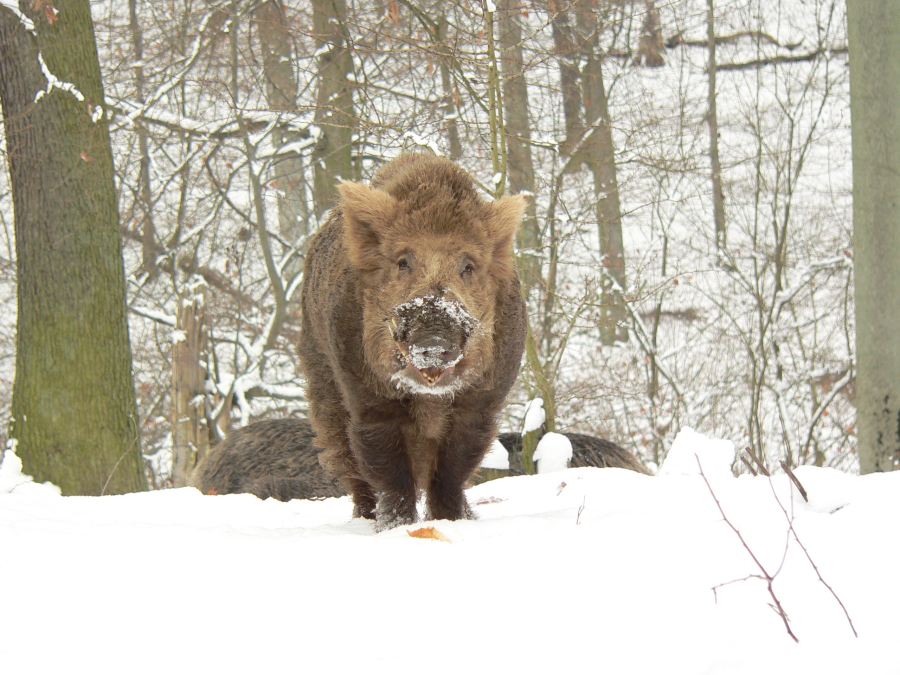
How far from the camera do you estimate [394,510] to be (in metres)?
4.66

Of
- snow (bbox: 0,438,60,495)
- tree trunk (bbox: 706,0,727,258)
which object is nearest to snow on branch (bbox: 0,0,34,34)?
Result: snow (bbox: 0,438,60,495)

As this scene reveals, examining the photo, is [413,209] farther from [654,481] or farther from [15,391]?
[15,391]

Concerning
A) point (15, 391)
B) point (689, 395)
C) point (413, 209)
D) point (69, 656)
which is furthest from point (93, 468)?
point (689, 395)

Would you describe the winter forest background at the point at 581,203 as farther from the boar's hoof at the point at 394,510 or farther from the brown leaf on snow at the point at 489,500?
the boar's hoof at the point at 394,510

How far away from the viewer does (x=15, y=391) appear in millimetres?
8469

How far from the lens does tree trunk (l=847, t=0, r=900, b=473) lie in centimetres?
806

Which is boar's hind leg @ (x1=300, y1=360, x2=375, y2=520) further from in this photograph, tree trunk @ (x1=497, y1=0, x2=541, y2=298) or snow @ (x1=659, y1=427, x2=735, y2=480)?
tree trunk @ (x1=497, y1=0, x2=541, y2=298)

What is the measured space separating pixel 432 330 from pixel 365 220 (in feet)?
3.52

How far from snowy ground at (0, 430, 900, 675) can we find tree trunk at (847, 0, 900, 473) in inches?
200

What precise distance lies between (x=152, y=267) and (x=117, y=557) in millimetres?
12283

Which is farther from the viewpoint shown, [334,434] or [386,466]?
[334,434]

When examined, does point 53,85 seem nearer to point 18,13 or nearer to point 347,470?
point 18,13

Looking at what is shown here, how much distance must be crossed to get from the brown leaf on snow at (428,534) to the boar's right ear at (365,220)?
1.34m

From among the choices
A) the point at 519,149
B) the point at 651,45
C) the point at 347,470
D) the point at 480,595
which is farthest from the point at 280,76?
the point at 480,595
